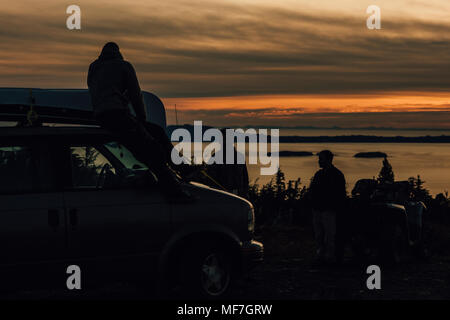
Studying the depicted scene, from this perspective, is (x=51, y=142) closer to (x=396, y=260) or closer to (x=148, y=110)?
(x=396, y=260)

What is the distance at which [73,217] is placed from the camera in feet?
25.3

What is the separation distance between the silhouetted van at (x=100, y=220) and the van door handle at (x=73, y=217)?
0.01m

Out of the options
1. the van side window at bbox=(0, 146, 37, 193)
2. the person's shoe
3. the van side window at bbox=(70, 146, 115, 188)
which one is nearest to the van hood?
the person's shoe

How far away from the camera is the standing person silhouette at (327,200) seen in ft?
37.5

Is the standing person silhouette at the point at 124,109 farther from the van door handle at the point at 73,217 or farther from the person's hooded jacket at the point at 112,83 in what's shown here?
the van door handle at the point at 73,217

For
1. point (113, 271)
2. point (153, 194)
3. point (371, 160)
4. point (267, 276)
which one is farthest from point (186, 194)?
point (371, 160)

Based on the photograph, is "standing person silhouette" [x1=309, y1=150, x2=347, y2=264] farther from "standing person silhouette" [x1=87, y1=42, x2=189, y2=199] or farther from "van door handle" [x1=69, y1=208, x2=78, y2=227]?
"van door handle" [x1=69, y1=208, x2=78, y2=227]

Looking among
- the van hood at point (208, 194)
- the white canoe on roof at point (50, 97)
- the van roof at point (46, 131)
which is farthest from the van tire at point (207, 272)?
the white canoe on roof at point (50, 97)

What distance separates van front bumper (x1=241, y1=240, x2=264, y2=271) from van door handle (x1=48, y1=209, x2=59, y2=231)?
85.1 inches

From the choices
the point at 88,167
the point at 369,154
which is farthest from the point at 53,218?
the point at 369,154

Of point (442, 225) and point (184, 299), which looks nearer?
point (184, 299)

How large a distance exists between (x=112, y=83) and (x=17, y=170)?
1.60m

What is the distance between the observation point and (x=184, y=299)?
844 centimetres

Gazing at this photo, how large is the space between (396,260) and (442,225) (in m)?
6.64
